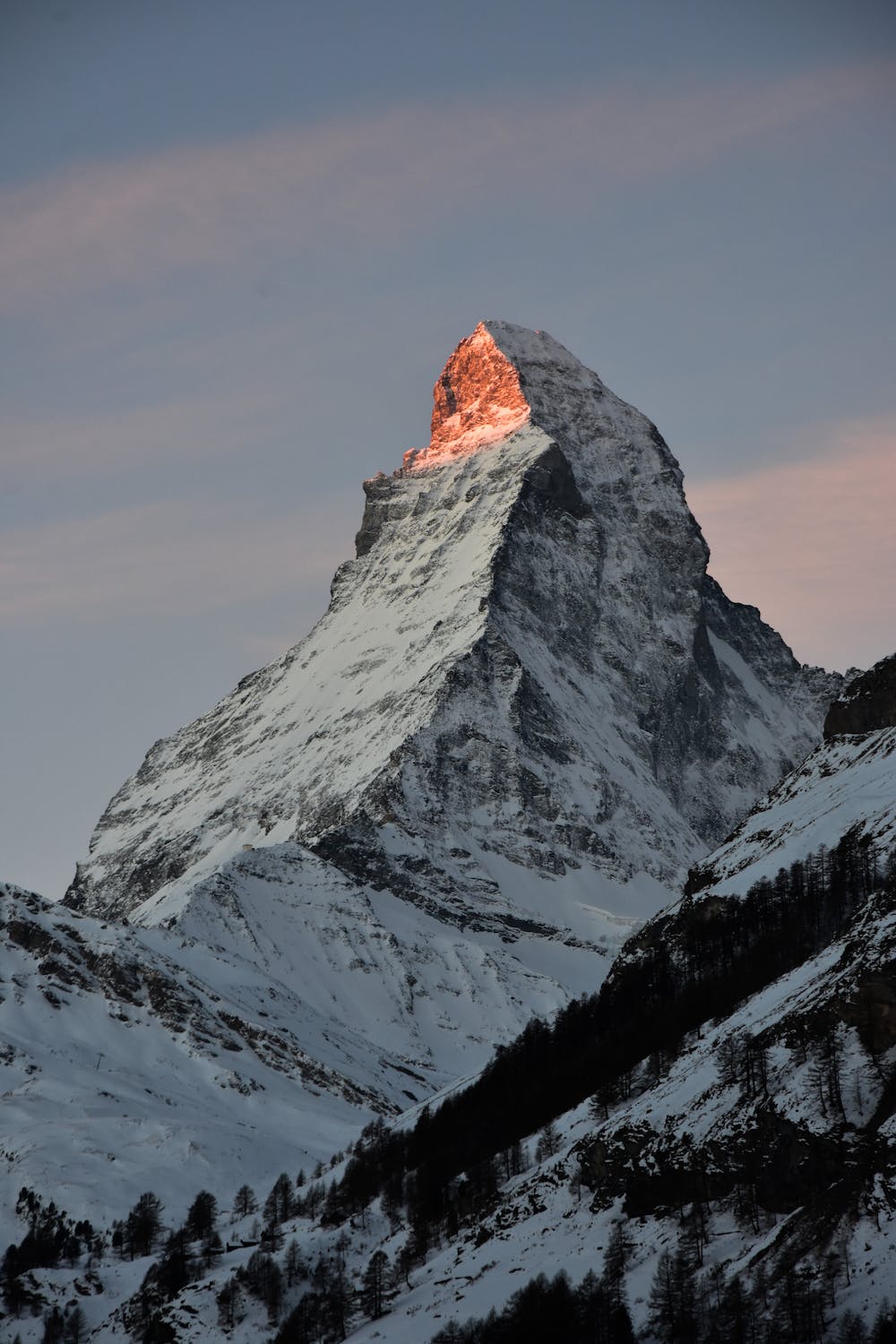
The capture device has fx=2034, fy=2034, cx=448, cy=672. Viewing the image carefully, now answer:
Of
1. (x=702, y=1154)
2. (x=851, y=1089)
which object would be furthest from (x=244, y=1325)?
(x=851, y=1089)

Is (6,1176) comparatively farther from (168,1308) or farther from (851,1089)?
(851,1089)

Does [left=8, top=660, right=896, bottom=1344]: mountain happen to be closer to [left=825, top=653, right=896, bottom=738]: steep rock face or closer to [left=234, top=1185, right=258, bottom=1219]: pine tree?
[left=825, top=653, right=896, bottom=738]: steep rock face

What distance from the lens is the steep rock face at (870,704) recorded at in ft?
579

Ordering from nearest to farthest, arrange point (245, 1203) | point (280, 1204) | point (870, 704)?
point (280, 1204) → point (870, 704) → point (245, 1203)

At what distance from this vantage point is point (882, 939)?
116875 mm

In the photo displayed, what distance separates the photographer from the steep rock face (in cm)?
17662

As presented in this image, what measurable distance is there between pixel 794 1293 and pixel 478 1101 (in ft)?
263

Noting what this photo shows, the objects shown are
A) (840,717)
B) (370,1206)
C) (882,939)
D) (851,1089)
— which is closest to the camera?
(851,1089)

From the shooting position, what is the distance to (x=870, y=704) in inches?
7062

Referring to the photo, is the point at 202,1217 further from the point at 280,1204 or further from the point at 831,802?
the point at 831,802

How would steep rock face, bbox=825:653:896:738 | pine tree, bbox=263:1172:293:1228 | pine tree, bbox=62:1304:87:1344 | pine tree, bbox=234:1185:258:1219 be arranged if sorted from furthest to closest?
pine tree, bbox=234:1185:258:1219, steep rock face, bbox=825:653:896:738, pine tree, bbox=263:1172:293:1228, pine tree, bbox=62:1304:87:1344

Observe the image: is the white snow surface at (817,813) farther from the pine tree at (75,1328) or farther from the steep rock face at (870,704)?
the pine tree at (75,1328)

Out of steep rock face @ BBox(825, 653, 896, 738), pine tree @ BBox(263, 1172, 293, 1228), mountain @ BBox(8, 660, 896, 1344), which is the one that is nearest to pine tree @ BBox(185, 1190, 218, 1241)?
mountain @ BBox(8, 660, 896, 1344)

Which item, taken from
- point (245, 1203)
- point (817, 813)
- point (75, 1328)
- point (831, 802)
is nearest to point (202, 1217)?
point (245, 1203)
